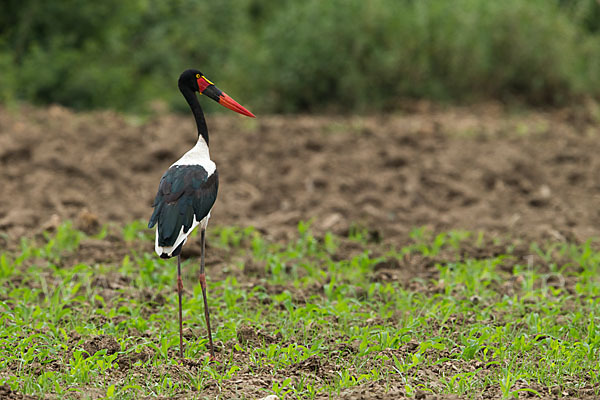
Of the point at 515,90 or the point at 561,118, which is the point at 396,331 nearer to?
the point at 561,118

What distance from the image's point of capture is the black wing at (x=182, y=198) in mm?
3990

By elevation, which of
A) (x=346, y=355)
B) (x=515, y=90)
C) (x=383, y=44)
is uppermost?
(x=383, y=44)

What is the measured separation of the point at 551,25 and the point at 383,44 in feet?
8.85

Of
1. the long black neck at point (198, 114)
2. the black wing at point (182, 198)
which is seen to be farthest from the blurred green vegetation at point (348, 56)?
the black wing at point (182, 198)

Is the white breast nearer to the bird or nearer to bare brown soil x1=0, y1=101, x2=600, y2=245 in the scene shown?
the bird

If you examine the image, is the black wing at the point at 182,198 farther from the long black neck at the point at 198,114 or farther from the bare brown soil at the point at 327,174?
the bare brown soil at the point at 327,174

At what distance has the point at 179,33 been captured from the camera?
15.1m

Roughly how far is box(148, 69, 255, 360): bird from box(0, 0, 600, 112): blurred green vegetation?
7628mm

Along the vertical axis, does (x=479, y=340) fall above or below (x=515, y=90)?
below

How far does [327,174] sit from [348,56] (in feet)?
12.4

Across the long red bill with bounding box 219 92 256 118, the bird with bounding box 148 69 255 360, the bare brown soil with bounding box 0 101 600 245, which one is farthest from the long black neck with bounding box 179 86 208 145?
the bare brown soil with bounding box 0 101 600 245

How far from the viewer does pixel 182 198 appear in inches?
160

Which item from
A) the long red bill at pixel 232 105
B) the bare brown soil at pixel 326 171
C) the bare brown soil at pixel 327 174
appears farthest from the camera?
the bare brown soil at pixel 326 171

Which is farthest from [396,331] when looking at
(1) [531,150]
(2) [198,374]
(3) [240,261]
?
(1) [531,150]
